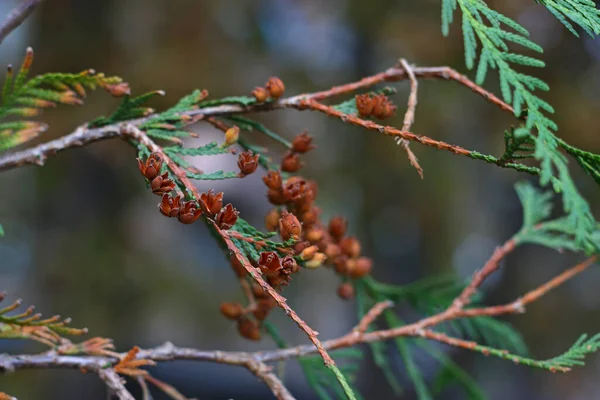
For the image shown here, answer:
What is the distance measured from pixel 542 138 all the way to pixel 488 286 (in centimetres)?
237

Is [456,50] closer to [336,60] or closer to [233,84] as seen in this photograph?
[336,60]

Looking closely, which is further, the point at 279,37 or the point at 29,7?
the point at 279,37

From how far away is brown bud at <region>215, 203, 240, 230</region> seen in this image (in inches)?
20.2

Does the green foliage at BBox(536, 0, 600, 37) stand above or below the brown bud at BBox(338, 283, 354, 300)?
above

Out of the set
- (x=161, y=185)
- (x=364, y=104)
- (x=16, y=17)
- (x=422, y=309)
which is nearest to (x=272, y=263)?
(x=161, y=185)

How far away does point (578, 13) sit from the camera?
21.0 inches

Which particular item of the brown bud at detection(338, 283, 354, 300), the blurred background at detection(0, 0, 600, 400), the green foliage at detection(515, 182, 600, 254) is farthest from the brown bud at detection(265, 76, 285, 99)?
the blurred background at detection(0, 0, 600, 400)

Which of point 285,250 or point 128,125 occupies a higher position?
point 128,125

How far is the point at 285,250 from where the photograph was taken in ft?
1.75

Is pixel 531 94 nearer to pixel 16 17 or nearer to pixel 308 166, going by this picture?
pixel 16 17

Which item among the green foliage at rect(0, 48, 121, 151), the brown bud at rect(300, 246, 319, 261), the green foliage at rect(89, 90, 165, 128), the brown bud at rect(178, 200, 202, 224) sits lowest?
the brown bud at rect(300, 246, 319, 261)

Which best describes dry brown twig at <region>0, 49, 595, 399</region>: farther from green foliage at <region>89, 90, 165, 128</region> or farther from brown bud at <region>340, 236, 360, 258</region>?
brown bud at <region>340, 236, 360, 258</region>

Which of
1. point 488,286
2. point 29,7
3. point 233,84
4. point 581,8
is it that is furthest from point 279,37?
point 581,8

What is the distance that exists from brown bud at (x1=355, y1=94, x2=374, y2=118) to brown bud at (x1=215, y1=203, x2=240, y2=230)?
0.70ft
